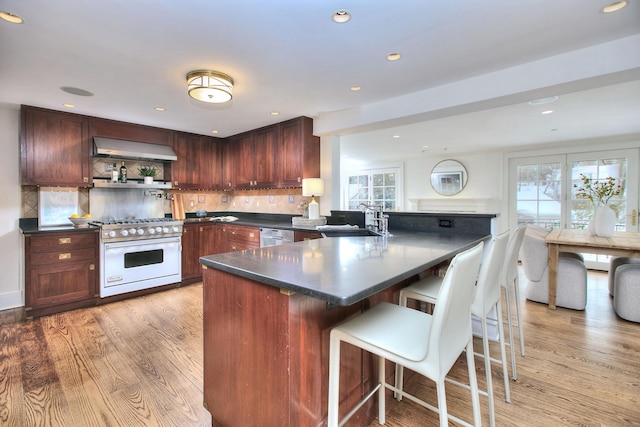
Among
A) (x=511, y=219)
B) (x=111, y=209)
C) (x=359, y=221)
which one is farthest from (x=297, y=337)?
(x=511, y=219)

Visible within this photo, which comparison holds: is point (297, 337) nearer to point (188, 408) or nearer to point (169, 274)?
point (188, 408)

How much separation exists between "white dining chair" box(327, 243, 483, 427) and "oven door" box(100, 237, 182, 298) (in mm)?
3310

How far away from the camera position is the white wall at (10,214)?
327 cm

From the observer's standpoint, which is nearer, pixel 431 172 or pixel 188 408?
pixel 188 408

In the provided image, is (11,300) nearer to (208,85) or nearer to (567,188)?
(208,85)

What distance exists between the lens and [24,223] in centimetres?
339

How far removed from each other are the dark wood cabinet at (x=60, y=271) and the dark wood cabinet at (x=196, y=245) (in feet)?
3.31

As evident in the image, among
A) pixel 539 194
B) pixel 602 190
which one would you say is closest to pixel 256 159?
pixel 602 190

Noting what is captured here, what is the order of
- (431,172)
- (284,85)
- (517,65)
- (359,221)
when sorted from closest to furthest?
(517,65), (284,85), (359,221), (431,172)

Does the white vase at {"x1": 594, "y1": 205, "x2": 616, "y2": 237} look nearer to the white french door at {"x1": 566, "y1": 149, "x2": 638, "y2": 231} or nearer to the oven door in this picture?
the white french door at {"x1": 566, "y1": 149, "x2": 638, "y2": 231}

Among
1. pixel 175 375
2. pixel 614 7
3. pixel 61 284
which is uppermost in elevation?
pixel 614 7

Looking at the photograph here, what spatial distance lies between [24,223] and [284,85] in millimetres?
3469

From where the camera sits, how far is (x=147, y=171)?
4.18m

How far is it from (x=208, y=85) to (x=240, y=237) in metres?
2.31
